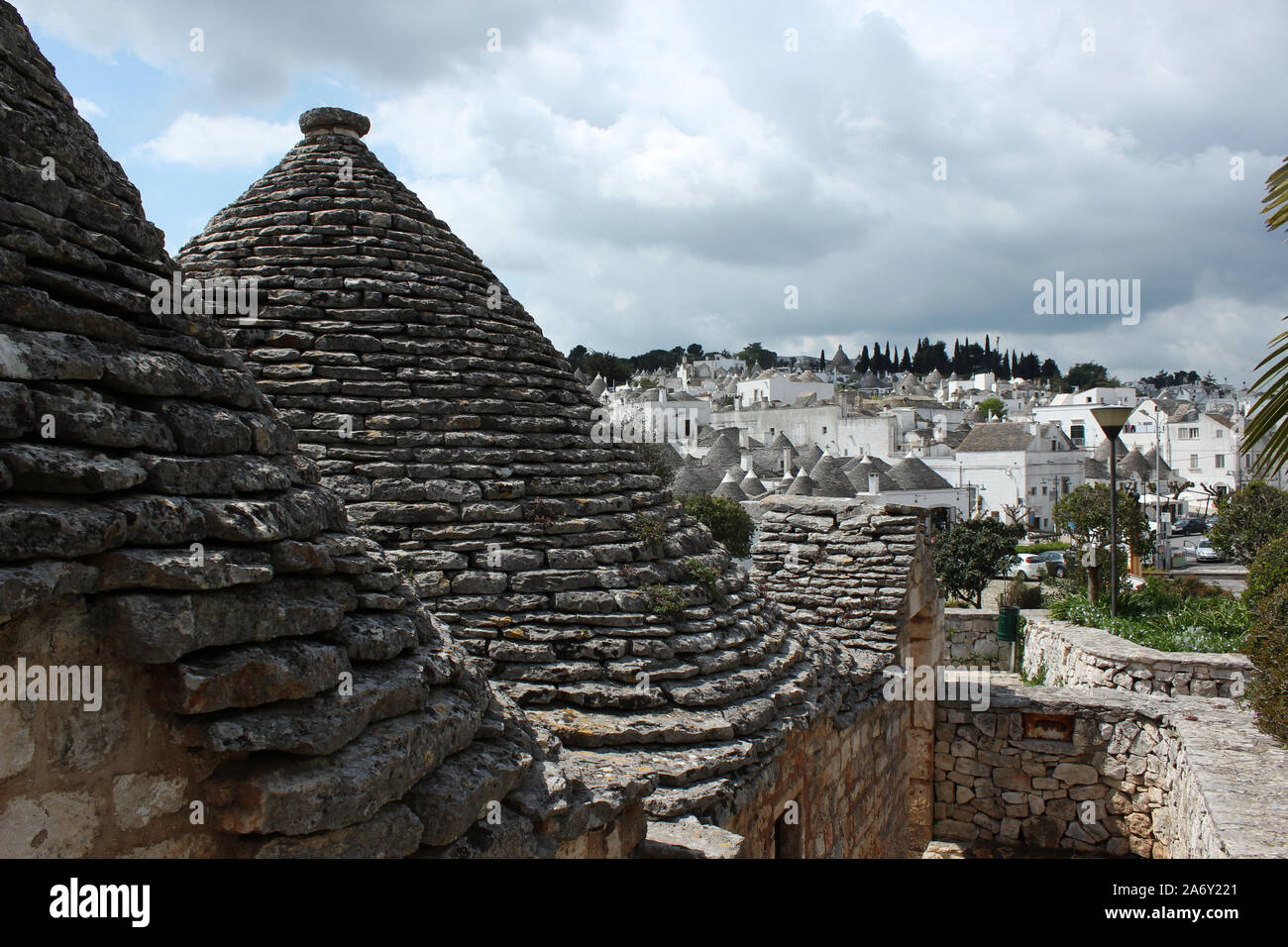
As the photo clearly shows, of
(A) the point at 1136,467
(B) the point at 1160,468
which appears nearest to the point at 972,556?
(A) the point at 1136,467

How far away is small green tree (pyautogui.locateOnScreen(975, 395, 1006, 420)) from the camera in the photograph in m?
67.9

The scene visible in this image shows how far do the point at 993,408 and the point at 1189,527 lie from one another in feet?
91.0

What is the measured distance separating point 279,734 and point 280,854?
0.29 meters

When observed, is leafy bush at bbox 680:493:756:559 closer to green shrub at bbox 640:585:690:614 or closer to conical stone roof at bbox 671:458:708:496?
conical stone roof at bbox 671:458:708:496

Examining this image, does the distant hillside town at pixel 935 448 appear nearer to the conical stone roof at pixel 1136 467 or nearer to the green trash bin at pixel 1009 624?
the conical stone roof at pixel 1136 467

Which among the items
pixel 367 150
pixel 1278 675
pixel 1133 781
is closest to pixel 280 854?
pixel 367 150

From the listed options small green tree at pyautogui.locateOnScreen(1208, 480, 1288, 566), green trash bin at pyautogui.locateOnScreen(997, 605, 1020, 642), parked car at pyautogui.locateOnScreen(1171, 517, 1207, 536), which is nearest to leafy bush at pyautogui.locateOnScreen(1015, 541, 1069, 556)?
small green tree at pyautogui.locateOnScreen(1208, 480, 1288, 566)

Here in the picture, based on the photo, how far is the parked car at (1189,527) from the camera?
42750 mm

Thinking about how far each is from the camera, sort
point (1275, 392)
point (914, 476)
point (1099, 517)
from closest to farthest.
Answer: point (1275, 392), point (1099, 517), point (914, 476)

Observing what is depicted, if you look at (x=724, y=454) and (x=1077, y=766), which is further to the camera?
(x=724, y=454)

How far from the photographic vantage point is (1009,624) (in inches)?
642

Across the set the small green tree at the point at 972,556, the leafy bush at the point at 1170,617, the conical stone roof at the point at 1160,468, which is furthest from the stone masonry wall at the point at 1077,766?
the conical stone roof at the point at 1160,468

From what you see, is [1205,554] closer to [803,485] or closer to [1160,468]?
[1160,468]

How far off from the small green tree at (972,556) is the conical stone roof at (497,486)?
1865cm
